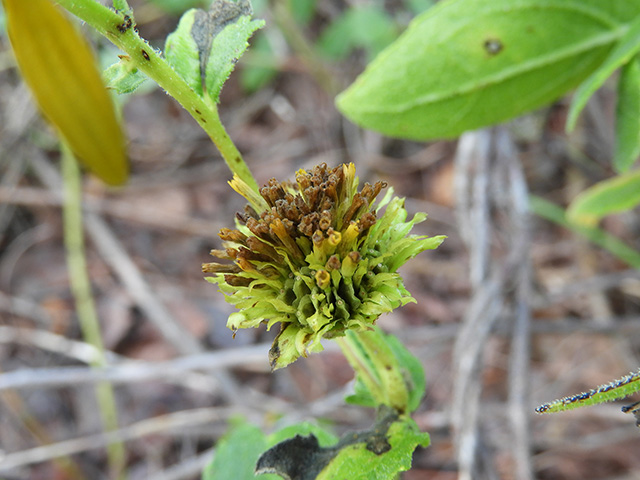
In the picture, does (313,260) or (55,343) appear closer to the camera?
(313,260)

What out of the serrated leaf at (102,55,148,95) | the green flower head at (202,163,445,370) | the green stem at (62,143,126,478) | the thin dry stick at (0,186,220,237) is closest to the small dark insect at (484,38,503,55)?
the green flower head at (202,163,445,370)

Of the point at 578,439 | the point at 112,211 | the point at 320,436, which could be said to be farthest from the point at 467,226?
the point at 112,211

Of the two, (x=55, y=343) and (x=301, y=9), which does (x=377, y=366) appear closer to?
(x=55, y=343)

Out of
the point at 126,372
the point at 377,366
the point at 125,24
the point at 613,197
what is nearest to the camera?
the point at 125,24

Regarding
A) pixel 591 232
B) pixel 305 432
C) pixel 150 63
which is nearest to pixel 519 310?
Answer: pixel 591 232

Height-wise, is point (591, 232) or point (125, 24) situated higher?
point (125, 24)

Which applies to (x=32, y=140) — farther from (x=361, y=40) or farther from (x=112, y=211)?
(x=361, y=40)
